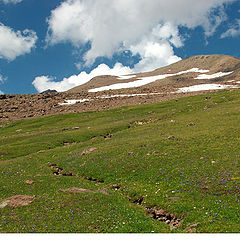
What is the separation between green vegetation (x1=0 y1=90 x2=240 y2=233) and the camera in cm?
1536

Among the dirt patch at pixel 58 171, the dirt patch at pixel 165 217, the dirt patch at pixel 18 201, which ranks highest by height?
the dirt patch at pixel 18 201

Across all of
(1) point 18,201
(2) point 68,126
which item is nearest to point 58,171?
(1) point 18,201

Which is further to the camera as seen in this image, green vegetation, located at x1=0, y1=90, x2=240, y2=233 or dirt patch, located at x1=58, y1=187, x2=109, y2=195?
dirt patch, located at x1=58, y1=187, x2=109, y2=195

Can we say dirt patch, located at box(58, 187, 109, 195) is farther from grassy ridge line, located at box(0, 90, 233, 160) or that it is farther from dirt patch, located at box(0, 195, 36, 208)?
grassy ridge line, located at box(0, 90, 233, 160)

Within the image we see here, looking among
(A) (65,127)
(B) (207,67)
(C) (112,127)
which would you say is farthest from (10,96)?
(B) (207,67)

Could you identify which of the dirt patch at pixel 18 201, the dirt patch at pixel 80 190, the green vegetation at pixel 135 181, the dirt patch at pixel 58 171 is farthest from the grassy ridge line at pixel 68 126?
the dirt patch at pixel 80 190

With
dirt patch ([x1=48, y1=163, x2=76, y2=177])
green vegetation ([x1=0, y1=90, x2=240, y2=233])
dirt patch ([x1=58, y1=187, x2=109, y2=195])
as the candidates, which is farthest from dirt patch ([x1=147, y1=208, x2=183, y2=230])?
dirt patch ([x1=48, y1=163, x2=76, y2=177])

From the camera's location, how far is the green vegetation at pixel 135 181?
50.4 feet

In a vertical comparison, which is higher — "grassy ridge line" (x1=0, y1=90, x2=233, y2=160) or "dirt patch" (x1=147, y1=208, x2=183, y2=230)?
"grassy ridge line" (x1=0, y1=90, x2=233, y2=160)

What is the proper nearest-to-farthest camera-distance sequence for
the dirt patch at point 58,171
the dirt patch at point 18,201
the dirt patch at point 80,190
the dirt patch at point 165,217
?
the dirt patch at point 165,217 → the dirt patch at point 18,201 → the dirt patch at point 80,190 → the dirt patch at point 58,171

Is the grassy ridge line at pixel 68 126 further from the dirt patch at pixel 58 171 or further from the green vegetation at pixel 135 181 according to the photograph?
the dirt patch at pixel 58 171

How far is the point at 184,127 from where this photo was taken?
4375 centimetres

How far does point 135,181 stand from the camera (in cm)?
2373

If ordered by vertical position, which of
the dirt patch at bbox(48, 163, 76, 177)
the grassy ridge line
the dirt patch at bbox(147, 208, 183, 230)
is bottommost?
the dirt patch at bbox(147, 208, 183, 230)
